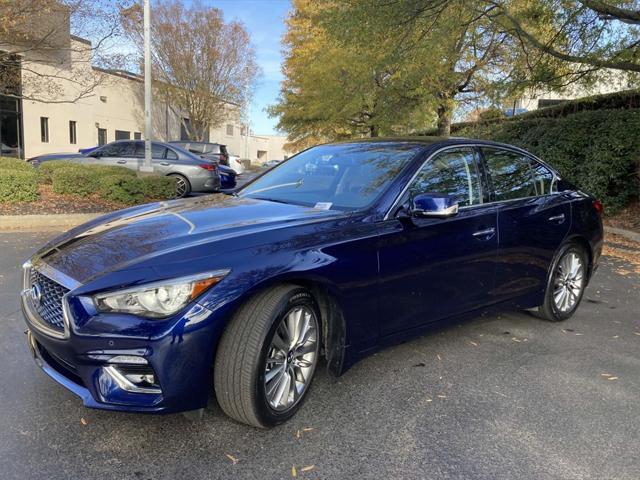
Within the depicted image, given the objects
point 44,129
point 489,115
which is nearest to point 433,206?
point 489,115

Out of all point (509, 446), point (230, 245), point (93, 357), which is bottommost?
point (509, 446)

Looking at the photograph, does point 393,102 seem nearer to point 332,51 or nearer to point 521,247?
point 332,51

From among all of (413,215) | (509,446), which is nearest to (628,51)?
(413,215)

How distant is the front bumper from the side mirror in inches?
59.0

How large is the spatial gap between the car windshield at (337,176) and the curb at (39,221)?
6.03 m

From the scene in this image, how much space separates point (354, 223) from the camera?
3.01 metres

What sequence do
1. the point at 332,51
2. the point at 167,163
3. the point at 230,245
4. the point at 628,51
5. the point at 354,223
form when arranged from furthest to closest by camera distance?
the point at 332,51 → the point at 167,163 → the point at 628,51 → the point at 354,223 → the point at 230,245

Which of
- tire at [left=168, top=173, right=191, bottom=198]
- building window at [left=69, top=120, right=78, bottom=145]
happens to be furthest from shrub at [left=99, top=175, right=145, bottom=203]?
building window at [left=69, top=120, right=78, bottom=145]

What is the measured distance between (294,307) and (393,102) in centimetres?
1600

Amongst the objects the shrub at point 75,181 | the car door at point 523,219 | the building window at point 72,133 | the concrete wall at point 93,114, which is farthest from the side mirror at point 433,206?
the building window at point 72,133

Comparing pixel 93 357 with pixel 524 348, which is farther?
pixel 524 348

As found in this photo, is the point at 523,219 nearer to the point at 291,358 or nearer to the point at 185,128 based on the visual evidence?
the point at 291,358

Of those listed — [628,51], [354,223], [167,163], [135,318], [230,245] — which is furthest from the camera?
[167,163]

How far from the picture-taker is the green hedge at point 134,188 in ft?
35.4
